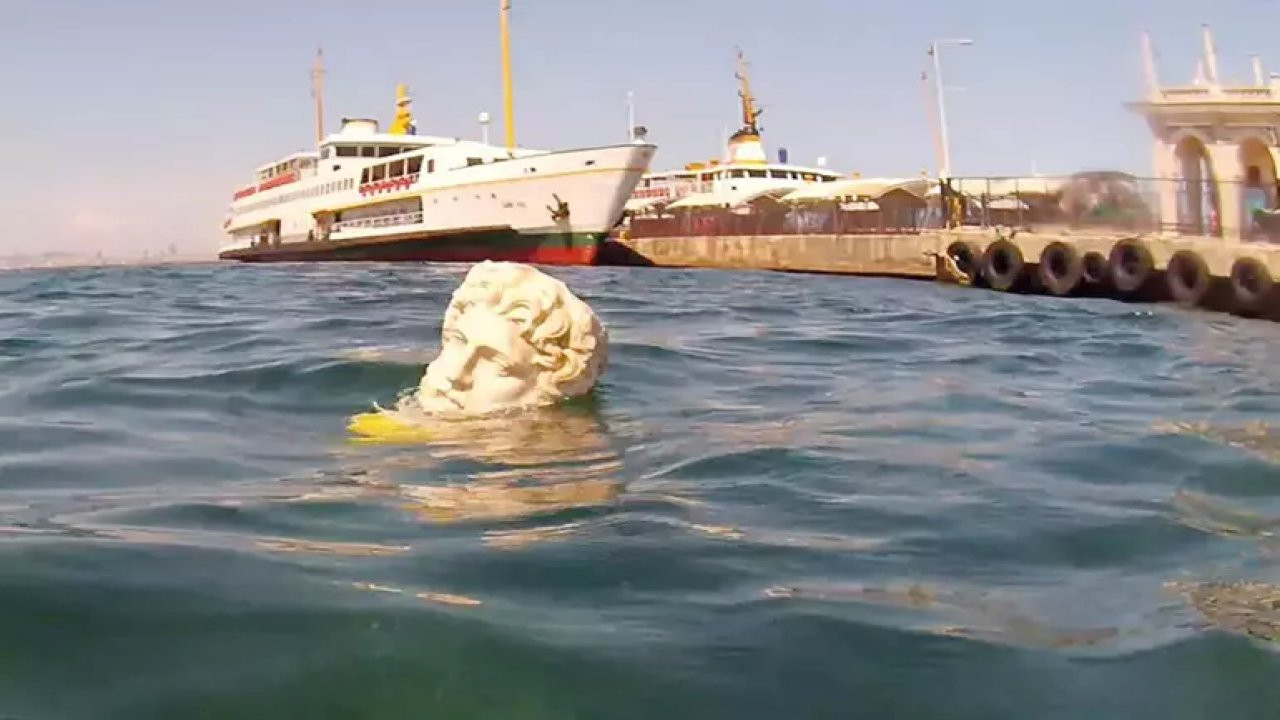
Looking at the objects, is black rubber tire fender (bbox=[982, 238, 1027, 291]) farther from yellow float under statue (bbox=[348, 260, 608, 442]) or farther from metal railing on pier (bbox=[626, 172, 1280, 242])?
yellow float under statue (bbox=[348, 260, 608, 442])

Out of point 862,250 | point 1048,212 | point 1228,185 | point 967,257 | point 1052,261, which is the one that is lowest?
point 1052,261

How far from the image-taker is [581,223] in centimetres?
3206

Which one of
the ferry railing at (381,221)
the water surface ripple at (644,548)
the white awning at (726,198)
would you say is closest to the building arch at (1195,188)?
the water surface ripple at (644,548)

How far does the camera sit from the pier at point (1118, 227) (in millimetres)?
17594

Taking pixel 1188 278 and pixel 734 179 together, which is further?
pixel 734 179

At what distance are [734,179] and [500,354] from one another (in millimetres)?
44928

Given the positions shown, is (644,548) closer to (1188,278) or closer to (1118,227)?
(1188,278)

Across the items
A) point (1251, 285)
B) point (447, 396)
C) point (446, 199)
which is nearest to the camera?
point (447, 396)

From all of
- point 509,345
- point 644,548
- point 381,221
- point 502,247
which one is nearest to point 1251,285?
point 509,345

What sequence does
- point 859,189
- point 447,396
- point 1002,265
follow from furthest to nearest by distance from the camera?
point 859,189 → point 1002,265 → point 447,396

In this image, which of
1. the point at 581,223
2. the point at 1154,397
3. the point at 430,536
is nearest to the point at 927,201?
the point at 581,223

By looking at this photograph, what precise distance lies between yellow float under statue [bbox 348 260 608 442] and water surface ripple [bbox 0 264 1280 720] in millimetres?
199

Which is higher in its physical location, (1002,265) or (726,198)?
(726,198)

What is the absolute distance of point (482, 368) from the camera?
473 cm
